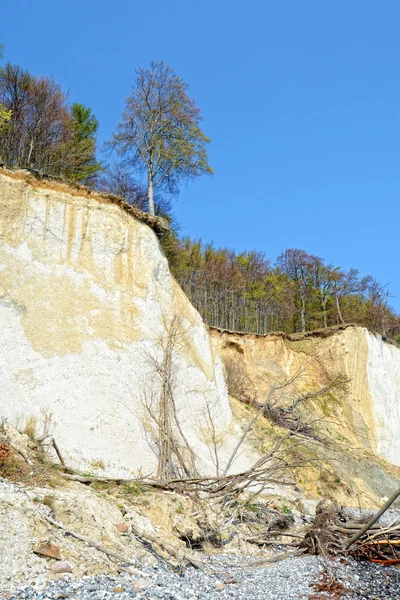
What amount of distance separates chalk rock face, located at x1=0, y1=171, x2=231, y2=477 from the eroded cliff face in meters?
7.46

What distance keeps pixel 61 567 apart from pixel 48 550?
332 millimetres

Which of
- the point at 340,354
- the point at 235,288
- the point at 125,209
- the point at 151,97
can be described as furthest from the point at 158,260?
the point at 235,288

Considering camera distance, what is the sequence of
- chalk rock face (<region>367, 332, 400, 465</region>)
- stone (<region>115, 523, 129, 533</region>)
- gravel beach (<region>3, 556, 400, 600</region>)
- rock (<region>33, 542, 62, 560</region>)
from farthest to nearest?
chalk rock face (<region>367, 332, 400, 465</region>), stone (<region>115, 523, 129, 533</region>), rock (<region>33, 542, 62, 560</region>), gravel beach (<region>3, 556, 400, 600</region>)

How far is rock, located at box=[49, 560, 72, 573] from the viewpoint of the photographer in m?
6.06

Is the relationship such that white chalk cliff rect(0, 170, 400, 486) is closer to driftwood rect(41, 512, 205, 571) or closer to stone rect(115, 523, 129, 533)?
stone rect(115, 523, 129, 533)

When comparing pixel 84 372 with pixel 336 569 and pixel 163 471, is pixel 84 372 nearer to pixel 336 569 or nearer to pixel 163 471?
pixel 163 471

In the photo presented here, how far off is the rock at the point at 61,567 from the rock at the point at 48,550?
116 mm

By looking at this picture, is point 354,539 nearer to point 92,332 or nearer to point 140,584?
point 140,584

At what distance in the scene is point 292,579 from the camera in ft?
22.9

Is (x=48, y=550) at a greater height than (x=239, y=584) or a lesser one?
greater

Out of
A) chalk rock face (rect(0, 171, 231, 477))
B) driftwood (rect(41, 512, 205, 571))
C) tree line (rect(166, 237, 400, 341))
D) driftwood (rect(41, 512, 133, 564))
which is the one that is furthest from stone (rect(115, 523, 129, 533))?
tree line (rect(166, 237, 400, 341))

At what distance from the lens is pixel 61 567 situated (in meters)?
6.09

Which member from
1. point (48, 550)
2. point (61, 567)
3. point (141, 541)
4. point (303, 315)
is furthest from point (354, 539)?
point (303, 315)

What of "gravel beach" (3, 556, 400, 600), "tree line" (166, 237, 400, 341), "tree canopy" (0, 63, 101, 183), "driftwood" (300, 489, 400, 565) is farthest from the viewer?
"tree line" (166, 237, 400, 341)
